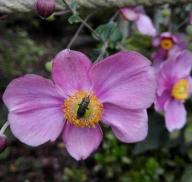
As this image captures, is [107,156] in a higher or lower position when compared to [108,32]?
lower

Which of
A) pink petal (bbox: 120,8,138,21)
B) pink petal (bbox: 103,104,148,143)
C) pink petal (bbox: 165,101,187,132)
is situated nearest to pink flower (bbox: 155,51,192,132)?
pink petal (bbox: 165,101,187,132)

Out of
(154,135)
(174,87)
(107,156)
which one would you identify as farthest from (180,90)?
(107,156)

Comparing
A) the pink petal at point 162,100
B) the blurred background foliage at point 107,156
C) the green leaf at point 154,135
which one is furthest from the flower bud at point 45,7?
the green leaf at point 154,135

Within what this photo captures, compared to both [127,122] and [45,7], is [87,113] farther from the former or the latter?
[45,7]

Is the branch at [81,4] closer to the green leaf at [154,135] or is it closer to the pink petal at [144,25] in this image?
the pink petal at [144,25]

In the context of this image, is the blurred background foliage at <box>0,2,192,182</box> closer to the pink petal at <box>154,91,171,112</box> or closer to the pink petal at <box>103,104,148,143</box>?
the pink petal at <box>154,91,171,112</box>

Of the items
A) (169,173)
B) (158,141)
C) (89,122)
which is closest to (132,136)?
(89,122)
